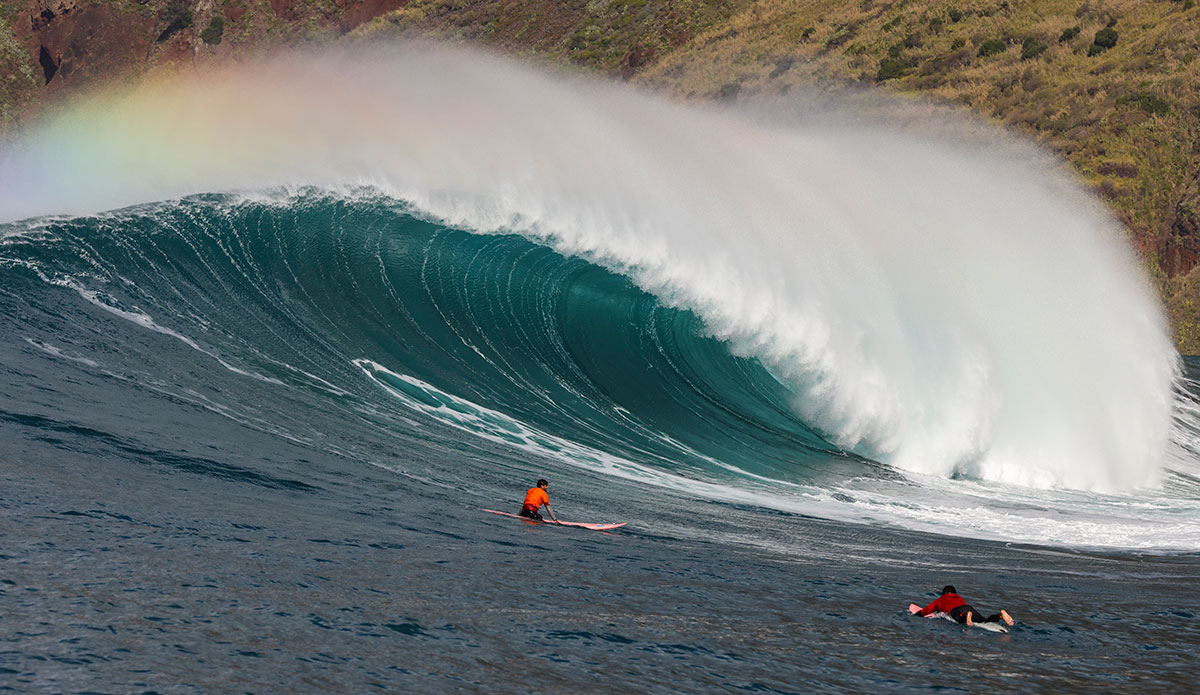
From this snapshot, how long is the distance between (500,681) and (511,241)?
1858 cm

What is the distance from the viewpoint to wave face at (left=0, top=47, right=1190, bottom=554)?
1672cm

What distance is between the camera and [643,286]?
22.6m

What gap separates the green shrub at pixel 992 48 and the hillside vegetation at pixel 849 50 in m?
0.08

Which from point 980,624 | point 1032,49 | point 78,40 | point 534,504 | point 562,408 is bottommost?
point 534,504

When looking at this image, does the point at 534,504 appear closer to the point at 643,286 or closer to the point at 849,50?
the point at 643,286

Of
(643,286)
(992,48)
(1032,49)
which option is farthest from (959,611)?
(992,48)

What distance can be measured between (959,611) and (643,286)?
14737mm

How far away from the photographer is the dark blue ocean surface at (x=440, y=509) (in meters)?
6.50

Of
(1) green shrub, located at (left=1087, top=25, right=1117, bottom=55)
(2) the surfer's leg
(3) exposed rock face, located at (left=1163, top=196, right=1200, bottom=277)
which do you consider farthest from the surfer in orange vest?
(1) green shrub, located at (left=1087, top=25, right=1117, bottom=55)

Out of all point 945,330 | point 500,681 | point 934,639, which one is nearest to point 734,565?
point 934,639

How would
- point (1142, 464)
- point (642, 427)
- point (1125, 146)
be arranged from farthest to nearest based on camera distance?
point (1125, 146)
point (1142, 464)
point (642, 427)

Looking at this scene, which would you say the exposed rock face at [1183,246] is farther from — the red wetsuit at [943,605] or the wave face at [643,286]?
the red wetsuit at [943,605]

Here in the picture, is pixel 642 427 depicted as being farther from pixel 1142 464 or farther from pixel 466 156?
pixel 466 156

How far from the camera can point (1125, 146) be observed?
47406 millimetres
